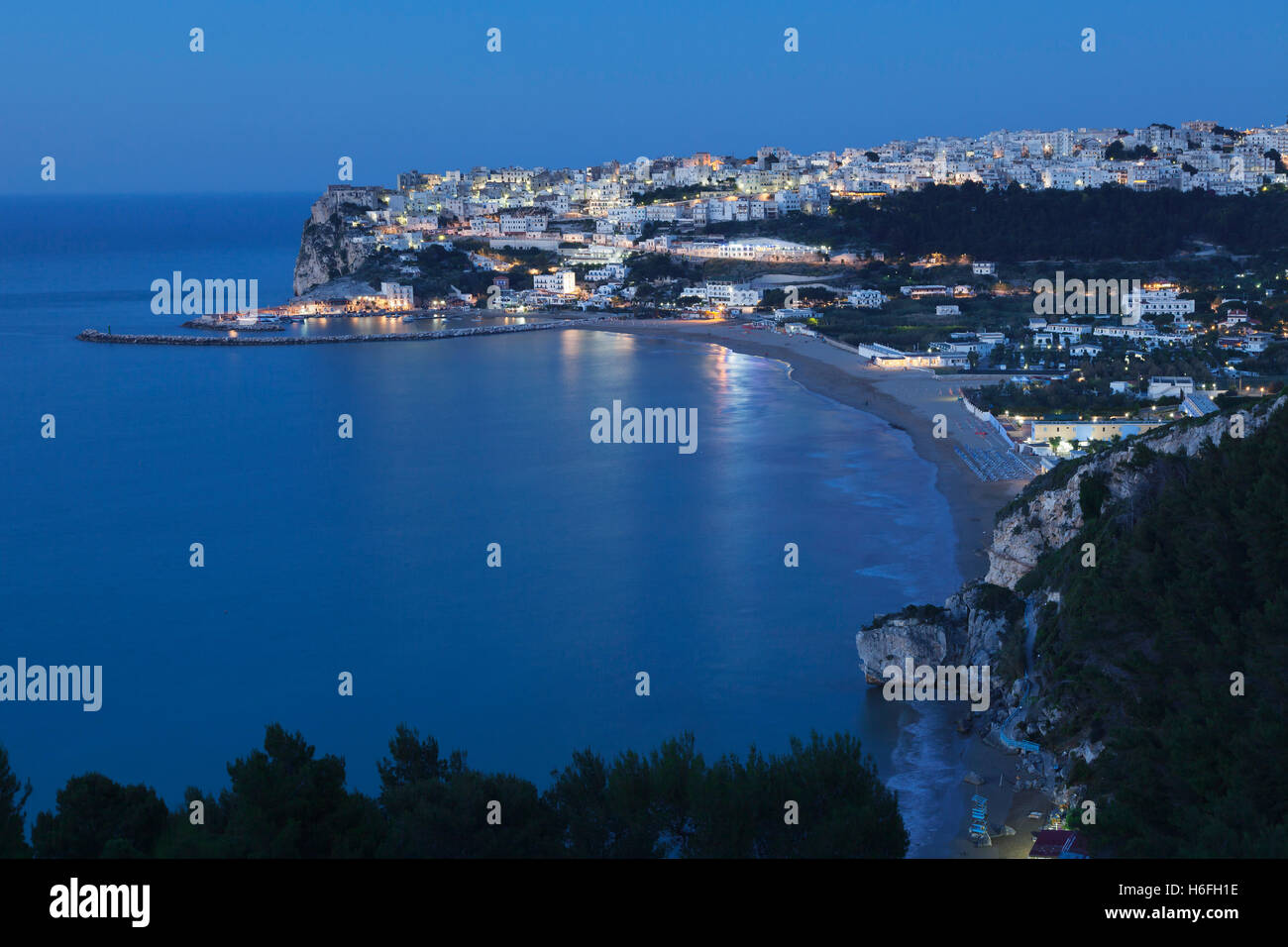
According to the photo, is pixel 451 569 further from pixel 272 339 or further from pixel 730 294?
pixel 730 294

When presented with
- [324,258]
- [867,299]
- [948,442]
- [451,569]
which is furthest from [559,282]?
[451,569]

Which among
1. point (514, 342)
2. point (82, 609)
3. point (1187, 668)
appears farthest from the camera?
point (514, 342)

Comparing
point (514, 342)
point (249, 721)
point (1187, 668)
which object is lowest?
point (249, 721)

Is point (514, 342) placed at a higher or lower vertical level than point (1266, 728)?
higher
